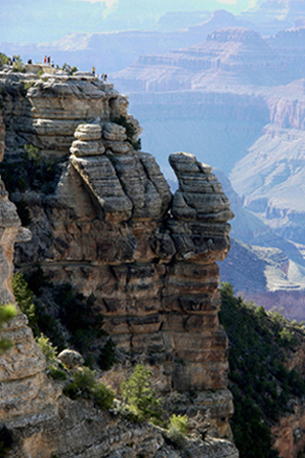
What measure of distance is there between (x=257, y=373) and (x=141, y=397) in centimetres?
3831

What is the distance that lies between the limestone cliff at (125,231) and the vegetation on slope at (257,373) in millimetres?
6637

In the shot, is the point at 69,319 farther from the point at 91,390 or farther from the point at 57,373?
the point at 57,373

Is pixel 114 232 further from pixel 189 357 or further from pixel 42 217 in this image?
pixel 189 357

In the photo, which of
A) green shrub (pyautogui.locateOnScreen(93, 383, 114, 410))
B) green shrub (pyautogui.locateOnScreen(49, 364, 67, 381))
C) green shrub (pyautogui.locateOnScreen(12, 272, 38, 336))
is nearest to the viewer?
green shrub (pyautogui.locateOnScreen(49, 364, 67, 381))

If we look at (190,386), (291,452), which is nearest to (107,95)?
(190,386)

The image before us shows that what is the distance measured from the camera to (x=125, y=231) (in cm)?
6731

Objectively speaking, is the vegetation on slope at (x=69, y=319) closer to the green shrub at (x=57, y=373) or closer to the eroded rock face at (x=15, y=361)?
the green shrub at (x=57, y=373)

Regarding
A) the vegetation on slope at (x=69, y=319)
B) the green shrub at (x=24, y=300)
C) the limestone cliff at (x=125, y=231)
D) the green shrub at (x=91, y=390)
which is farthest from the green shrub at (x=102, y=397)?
the limestone cliff at (x=125, y=231)

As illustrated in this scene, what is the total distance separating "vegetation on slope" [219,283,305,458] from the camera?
7688cm

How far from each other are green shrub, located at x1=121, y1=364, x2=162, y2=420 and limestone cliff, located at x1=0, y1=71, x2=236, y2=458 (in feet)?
36.0

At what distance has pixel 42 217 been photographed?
66188mm

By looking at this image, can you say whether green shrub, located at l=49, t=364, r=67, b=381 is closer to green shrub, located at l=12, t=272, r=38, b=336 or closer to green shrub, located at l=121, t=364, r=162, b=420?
green shrub, located at l=121, t=364, r=162, b=420

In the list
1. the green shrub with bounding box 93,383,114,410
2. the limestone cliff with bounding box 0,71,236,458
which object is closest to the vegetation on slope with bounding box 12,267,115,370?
the limestone cliff with bounding box 0,71,236,458

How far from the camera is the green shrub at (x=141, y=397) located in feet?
156
